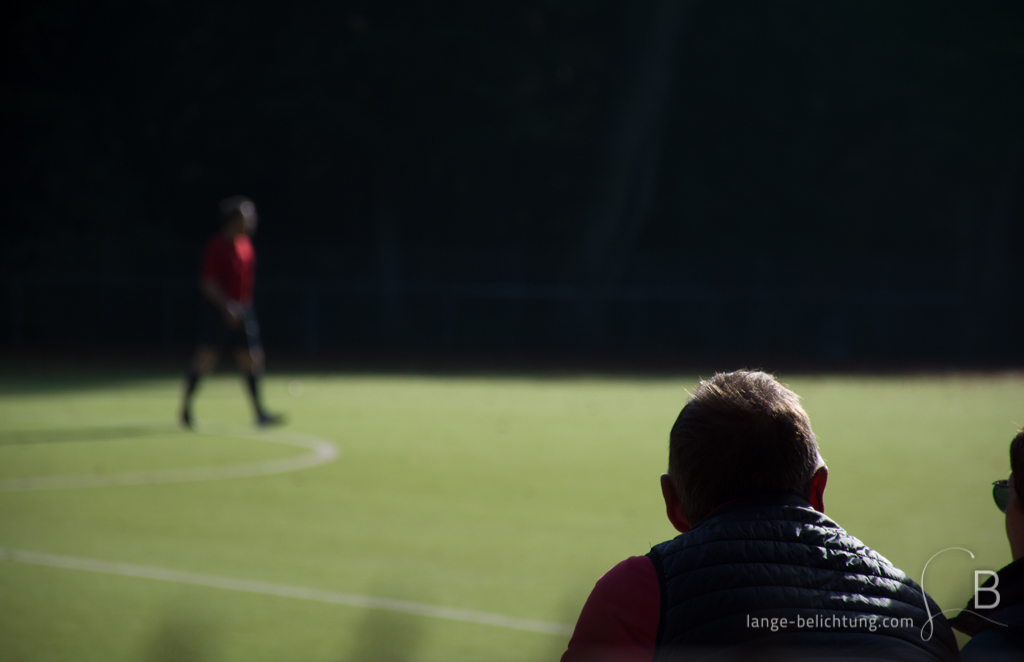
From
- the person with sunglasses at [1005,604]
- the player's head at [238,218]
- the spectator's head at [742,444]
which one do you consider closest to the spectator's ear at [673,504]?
the spectator's head at [742,444]

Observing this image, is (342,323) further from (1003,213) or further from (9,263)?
(1003,213)

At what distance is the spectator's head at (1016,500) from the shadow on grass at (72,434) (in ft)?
37.4

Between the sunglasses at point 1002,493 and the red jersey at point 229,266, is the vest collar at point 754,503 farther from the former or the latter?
the red jersey at point 229,266

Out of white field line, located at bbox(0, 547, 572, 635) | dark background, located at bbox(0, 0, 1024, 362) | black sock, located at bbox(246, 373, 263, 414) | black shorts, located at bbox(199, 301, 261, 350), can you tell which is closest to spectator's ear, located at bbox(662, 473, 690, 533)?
white field line, located at bbox(0, 547, 572, 635)

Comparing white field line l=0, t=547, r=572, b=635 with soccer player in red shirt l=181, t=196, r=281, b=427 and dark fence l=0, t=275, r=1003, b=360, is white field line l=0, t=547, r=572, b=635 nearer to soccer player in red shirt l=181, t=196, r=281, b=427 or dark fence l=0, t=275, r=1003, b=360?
soccer player in red shirt l=181, t=196, r=281, b=427

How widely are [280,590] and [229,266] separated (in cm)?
773

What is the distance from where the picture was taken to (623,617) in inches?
87.5

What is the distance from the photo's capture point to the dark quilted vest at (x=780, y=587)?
2.13 meters

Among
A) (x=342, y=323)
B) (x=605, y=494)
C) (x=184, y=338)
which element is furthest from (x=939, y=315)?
(x=605, y=494)

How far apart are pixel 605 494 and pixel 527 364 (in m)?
17.0

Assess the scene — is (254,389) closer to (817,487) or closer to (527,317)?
(817,487)

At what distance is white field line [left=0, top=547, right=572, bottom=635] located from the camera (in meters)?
6.02

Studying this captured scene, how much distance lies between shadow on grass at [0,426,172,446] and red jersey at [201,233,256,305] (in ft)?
5.22

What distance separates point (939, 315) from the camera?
33.8 metres
